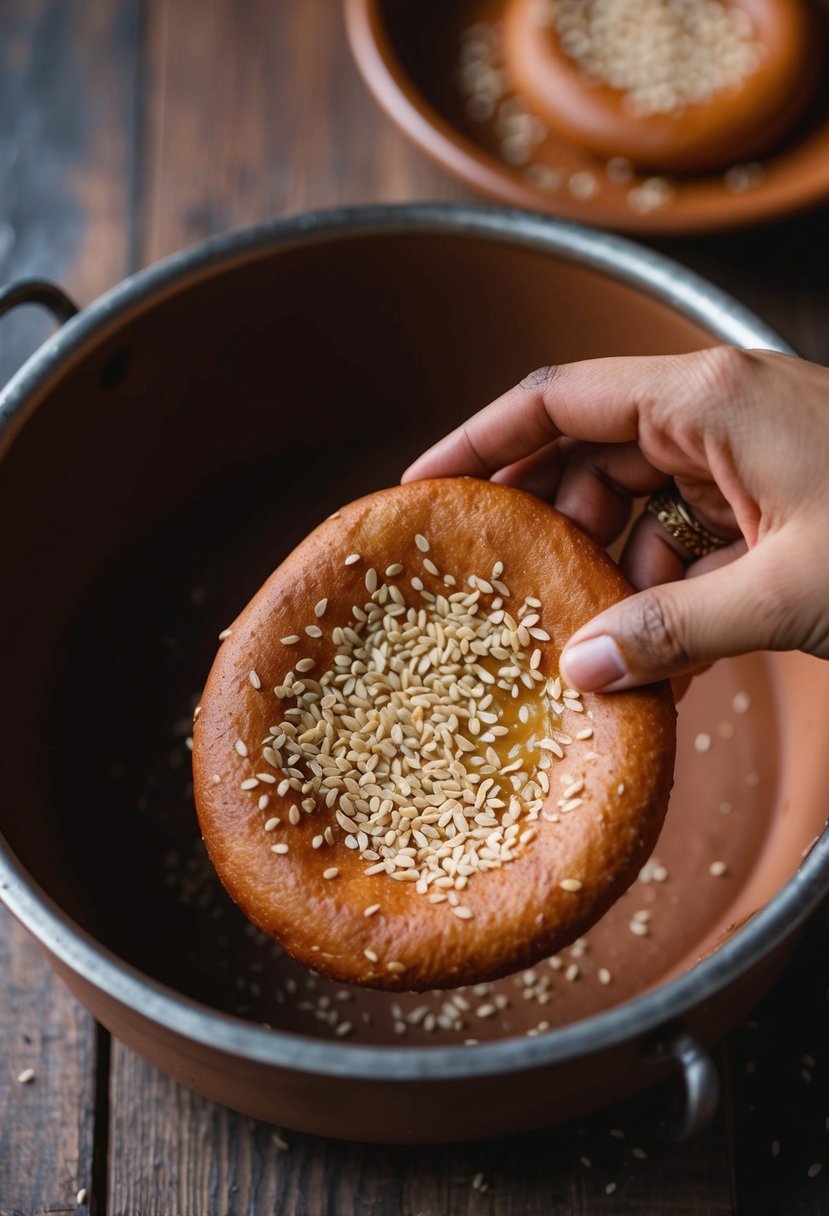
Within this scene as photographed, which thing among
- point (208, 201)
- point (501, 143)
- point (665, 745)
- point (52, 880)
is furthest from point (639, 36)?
point (52, 880)

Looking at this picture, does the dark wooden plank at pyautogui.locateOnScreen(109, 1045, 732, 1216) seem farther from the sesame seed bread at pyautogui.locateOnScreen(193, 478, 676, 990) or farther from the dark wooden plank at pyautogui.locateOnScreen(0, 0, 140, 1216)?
the dark wooden plank at pyautogui.locateOnScreen(0, 0, 140, 1216)

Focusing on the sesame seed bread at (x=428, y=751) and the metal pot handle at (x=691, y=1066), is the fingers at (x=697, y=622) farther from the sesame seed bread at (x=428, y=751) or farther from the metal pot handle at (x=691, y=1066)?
the metal pot handle at (x=691, y=1066)

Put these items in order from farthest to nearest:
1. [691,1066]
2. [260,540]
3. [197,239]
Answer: [197,239]
[260,540]
[691,1066]

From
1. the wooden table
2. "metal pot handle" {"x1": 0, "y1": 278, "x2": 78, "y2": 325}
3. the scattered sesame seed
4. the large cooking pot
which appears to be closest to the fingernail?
the scattered sesame seed

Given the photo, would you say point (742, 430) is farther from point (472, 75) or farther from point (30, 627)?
point (472, 75)

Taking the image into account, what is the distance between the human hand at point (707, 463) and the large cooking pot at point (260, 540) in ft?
0.60

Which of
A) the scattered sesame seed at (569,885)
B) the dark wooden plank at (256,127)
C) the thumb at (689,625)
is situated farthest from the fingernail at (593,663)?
the dark wooden plank at (256,127)

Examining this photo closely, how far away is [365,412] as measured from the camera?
141 cm

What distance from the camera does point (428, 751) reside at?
103cm

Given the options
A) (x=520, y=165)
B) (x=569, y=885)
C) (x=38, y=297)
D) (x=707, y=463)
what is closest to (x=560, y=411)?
(x=707, y=463)

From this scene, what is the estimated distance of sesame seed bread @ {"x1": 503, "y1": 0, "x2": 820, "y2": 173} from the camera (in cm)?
158

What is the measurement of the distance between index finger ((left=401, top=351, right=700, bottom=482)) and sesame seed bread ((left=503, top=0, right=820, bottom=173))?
65 centimetres

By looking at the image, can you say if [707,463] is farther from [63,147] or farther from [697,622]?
[63,147]

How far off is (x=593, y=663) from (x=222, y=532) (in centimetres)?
61
